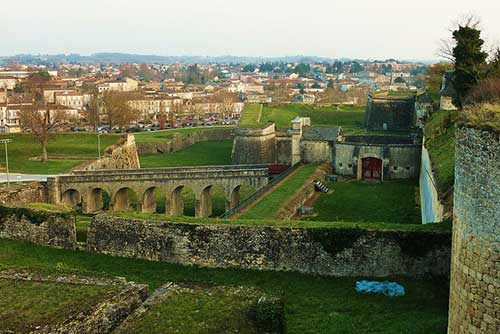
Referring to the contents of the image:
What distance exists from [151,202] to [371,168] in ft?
53.1

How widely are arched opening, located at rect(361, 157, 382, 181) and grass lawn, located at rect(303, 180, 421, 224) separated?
1.70 meters

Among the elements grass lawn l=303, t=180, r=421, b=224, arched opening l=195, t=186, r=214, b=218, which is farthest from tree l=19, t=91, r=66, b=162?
grass lawn l=303, t=180, r=421, b=224

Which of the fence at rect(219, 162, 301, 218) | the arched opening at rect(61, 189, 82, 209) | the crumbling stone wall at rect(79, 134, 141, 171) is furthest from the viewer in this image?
the crumbling stone wall at rect(79, 134, 141, 171)

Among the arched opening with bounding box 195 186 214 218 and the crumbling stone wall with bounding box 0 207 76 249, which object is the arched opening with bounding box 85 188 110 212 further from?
the crumbling stone wall with bounding box 0 207 76 249

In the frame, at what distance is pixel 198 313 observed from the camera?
1187cm

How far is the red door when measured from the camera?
3984 cm

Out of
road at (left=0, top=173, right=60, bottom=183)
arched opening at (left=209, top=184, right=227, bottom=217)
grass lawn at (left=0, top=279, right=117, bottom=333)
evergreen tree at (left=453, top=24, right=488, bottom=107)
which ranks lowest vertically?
arched opening at (left=209, top=184, right=227, bottom=217)

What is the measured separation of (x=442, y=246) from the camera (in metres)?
17.8

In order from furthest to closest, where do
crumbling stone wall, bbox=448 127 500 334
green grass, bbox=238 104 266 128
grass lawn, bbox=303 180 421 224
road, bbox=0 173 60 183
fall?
green grass, bbox=238 104 266 128 → road, bbox=0 173 60 183 → grass lawn, bbox=303 180 421 224 → crumbling stone wall, bbox=448 127 500 334

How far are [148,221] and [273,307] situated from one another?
405 inches

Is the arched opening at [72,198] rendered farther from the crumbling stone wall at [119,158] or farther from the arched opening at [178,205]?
the arched opening at [178,205]

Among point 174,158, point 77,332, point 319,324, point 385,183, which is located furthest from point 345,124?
point 77,332

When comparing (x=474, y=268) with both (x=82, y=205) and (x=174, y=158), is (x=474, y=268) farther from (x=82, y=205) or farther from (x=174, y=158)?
(x=174, y=158)

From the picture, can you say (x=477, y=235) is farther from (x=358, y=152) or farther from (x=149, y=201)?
(x=149, y=201)
